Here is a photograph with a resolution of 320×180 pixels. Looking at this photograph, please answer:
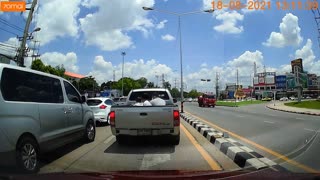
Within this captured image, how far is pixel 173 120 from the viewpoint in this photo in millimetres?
11680

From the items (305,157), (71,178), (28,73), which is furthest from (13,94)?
(305,157)

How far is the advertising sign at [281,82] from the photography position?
131 meters

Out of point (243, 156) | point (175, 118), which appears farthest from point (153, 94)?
point (243, 156)

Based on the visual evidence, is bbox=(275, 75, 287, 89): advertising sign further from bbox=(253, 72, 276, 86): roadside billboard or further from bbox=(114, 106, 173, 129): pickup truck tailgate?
bbox=(114, 106, 173, 129): pickup truck tailgate

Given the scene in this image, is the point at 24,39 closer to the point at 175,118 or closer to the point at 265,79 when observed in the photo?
the point at 175,118

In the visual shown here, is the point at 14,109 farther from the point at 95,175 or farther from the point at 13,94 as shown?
the point at 95,175

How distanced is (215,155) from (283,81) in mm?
128058

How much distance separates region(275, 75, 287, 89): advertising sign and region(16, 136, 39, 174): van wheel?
128 metres

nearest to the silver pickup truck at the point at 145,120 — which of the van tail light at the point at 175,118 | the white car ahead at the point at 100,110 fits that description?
the van tail light at the point at 175,118

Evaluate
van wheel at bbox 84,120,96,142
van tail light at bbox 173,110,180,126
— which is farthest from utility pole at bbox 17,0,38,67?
van tail light at bbox 173,110,180,126

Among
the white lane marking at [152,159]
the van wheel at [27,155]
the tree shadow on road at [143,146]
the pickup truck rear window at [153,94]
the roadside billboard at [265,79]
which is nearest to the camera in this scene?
the van wheel at [27,155]

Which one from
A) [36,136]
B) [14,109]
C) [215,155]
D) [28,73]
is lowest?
[215,155]

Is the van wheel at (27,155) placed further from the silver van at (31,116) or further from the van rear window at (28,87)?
the van rear window at (28,87)

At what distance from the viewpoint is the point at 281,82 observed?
133625 millimetres
